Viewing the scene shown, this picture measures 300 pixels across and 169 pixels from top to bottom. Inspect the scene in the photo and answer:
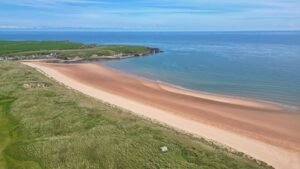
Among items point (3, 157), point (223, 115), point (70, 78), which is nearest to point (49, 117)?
point (3, 157)

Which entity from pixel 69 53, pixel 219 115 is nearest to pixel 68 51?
pixel 69 53

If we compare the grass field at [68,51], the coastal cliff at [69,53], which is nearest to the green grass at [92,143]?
the coastal cliff at [69,53]

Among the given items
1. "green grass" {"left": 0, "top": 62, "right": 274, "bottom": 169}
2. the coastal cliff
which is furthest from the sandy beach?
the coastal cliff

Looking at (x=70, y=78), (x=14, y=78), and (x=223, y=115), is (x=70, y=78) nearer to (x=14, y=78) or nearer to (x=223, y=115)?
(x=14, y=78)

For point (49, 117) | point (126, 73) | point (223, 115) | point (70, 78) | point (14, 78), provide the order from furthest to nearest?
point (126, 73)
point (70, 78)
point (14, 78)
point (223, 115)
point (49, 117)

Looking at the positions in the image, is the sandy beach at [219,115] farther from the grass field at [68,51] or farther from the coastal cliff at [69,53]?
the grass field at [68,51]

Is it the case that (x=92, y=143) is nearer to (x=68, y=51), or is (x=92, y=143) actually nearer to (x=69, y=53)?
(x=69, y=53)
